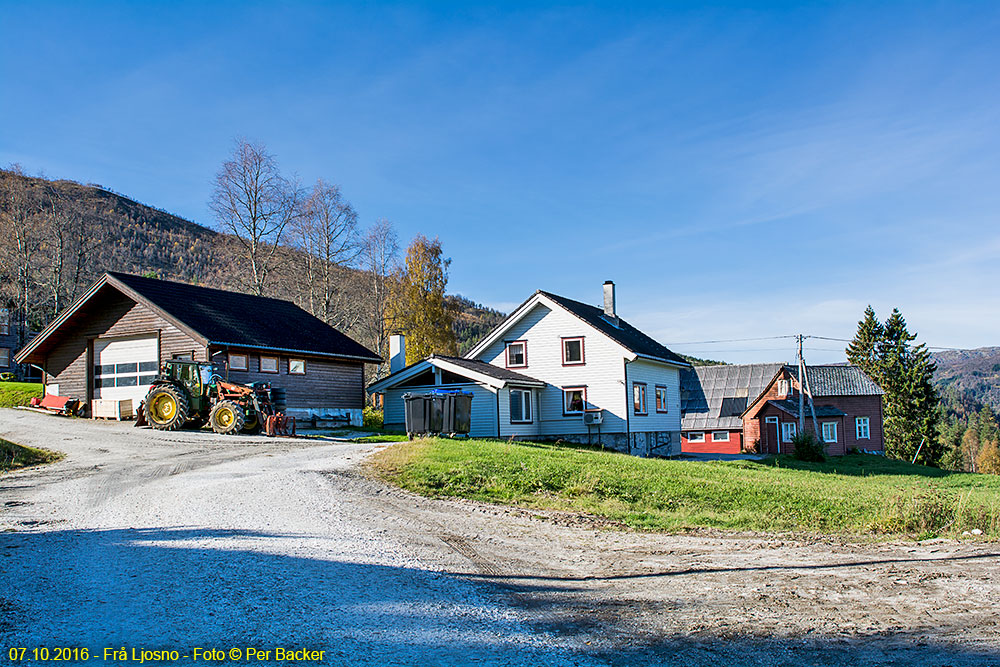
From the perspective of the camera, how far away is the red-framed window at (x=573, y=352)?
33938 millimetres

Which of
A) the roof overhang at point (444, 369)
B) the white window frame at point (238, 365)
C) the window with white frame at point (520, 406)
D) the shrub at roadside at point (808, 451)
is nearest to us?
the white window frame at point (238, 365)

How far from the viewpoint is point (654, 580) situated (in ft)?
28.0

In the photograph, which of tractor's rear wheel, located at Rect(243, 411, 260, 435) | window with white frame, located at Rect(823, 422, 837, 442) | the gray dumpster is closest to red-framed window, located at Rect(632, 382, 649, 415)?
the gray dumpster

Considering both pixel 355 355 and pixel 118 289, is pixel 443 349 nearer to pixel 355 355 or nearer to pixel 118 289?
pixel 355 355

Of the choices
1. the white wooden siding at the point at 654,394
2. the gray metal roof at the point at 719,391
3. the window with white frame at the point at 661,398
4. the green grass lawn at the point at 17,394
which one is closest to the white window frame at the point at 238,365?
the green grass lawn at the point at 17,394

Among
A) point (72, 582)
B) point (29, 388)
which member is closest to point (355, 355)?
point (29, 388)

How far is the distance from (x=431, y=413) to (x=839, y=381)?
40765 mm

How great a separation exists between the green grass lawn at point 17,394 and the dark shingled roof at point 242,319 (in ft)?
31.6

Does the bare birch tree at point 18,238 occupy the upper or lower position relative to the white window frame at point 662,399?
upper

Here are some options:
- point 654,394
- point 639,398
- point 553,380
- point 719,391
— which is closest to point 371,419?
point 553,380

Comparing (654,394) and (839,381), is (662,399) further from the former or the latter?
(839,381)

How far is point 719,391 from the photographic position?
5550 centimetres

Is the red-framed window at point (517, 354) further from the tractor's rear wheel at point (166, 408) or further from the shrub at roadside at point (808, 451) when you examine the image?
the tractor's rear wheel at point (166, 408)

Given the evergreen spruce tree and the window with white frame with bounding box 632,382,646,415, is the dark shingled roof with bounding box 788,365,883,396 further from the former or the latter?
the window with white frame with bounding box 632,382,646,415
